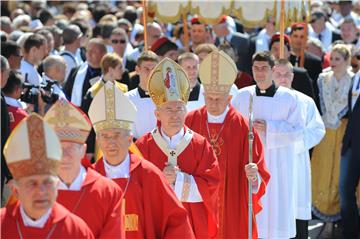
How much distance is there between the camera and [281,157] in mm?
9281

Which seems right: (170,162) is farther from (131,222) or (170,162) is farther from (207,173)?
(131,222)

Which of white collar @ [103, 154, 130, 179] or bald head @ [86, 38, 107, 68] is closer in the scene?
white collar @ [103, 154, 130, 179]

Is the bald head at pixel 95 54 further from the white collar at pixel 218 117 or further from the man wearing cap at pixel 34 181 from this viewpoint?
the man wearing cap at pixel 34 181

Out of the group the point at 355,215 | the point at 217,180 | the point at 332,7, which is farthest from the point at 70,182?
the point at 332,7

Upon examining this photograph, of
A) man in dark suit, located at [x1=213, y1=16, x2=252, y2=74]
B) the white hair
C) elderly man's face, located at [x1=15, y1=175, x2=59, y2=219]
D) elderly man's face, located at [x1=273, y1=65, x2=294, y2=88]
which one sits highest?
the white hair

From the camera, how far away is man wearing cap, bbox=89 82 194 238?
20.7ft

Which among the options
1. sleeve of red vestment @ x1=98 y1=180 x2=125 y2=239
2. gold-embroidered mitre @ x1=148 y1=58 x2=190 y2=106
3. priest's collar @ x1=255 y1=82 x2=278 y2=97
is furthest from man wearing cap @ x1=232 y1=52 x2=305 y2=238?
sleeve of red vestment @ x1=98 y1=180 x2=125 y2=239

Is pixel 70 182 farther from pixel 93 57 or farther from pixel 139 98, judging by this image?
pixel 93 57

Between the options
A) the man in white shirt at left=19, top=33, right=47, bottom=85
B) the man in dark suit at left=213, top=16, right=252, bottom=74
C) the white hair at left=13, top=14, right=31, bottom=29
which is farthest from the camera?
the white hair at left=13, top=14, right=31, bottom=29

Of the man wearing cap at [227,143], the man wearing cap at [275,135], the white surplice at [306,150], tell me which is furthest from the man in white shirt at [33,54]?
the white surplice at [306,150]

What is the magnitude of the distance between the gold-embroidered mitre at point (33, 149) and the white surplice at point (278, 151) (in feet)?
13.9

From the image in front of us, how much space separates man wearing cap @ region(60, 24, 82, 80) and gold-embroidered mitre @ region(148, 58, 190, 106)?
186 inches

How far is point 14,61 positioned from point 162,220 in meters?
3.95

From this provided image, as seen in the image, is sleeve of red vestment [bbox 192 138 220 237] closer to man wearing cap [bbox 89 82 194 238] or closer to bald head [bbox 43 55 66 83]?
man wearing cap [bbox 89 82 194 238]
